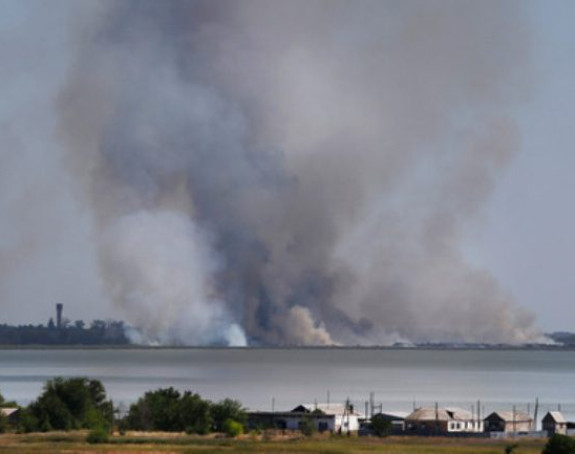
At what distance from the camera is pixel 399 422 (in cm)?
6894

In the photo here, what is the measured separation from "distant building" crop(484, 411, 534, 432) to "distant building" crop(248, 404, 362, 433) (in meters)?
5.67

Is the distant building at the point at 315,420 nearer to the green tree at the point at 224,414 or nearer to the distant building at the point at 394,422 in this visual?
the distant building at the point at 394,422

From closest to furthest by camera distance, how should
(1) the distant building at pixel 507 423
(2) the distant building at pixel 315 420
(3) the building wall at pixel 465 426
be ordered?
(2) the distant building at pixel 315 420
(3) the building wall at pixel 465 426
(1) the distant building at pixel 507 423

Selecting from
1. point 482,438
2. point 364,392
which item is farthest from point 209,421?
point 364,392

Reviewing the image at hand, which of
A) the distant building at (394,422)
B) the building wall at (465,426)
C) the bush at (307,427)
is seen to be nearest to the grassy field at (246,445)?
the bush at (307,427)

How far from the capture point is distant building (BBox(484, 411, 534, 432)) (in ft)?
225

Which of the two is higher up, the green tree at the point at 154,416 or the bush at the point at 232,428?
the green tree at the point at 154,416

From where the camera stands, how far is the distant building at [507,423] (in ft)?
225

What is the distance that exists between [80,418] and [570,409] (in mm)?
37104

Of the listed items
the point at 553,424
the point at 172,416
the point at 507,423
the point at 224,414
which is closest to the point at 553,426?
the point at 553,424

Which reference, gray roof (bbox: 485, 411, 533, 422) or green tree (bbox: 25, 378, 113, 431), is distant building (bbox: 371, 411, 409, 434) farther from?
green tree (bbox: 25, 378, 113, 431)

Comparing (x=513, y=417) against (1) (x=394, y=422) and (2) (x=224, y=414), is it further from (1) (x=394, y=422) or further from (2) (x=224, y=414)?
(2) (x=224, y=414)

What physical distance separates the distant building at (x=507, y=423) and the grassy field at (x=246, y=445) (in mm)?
5971

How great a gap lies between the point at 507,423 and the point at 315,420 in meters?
8.15
